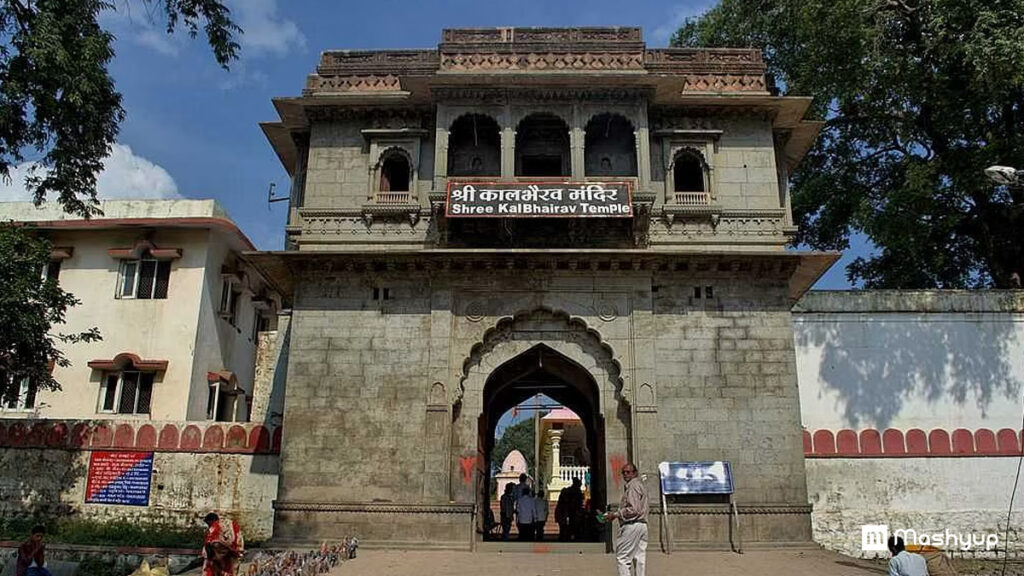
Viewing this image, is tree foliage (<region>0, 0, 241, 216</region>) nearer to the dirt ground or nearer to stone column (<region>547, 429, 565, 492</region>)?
the dirt ground

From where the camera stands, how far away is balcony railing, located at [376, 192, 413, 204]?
751 inches

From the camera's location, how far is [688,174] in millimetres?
20219

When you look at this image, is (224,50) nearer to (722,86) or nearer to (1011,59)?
(722,86)

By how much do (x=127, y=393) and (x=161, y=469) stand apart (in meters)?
4.11

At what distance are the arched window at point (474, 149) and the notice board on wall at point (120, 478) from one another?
33.3 ft

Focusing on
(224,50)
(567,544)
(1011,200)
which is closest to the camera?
(224,50)

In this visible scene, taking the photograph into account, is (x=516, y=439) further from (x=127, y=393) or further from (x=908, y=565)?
(x=908, y=565)

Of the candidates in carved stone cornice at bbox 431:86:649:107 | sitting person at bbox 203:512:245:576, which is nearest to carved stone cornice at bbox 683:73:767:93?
carved stone cornice at bbox 431:86:649:107

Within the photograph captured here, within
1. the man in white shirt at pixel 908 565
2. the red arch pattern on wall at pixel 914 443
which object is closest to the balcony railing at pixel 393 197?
the red arch pattern on wall at pixel 914 443

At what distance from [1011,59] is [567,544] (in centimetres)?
1566

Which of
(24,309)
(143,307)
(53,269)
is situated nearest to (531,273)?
(24,309)

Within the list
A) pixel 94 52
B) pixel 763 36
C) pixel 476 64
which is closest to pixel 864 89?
pixel 763 36

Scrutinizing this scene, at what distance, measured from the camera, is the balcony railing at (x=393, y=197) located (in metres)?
19.1

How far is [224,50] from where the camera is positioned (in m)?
14.8
